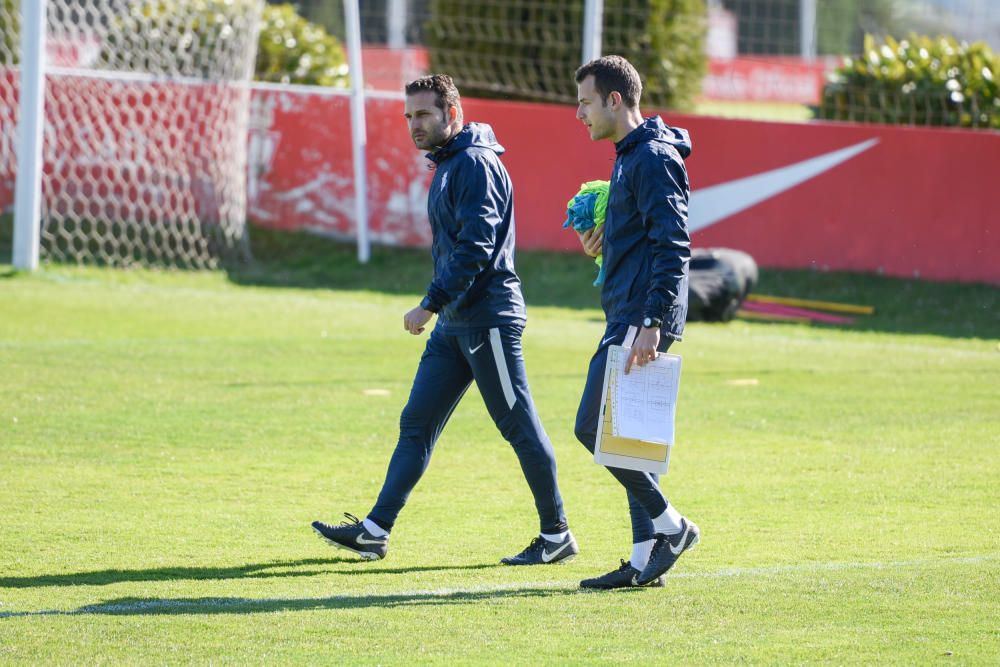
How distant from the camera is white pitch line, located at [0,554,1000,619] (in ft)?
17.9

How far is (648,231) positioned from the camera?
5656 mm

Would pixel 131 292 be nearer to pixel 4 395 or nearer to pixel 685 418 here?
pixel 4 395

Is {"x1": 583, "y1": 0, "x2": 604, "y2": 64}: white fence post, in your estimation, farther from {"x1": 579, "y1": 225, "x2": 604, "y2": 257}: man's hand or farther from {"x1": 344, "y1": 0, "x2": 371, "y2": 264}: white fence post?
{"x1": 579, "y1": 225, "x2": 604, "y2": 257}: man's hand

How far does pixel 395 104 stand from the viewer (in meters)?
19.0

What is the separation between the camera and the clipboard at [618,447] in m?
5.73

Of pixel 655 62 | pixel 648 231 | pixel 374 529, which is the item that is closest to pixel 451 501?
pixel 374 529

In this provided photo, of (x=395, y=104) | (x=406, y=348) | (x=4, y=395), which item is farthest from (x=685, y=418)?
(x=395, y=104)

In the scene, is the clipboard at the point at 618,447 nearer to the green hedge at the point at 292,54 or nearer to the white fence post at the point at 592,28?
the white fence post at the point at 592,28

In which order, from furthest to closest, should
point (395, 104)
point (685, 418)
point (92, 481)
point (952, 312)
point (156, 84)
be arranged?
point (395, 104)
point (156, 84)
point (952, 312)
point (685, 418)
point (92, 481)

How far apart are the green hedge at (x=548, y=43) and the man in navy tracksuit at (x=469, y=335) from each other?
43.5ft

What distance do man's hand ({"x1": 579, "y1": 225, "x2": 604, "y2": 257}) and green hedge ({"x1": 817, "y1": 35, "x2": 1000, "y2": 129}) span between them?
12701 millimetres

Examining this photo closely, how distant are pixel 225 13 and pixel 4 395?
360 inches

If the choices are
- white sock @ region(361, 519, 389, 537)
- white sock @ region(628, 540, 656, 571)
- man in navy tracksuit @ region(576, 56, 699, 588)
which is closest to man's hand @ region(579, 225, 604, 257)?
man in navy tracksuit @ region(576, 56, 699, 588)

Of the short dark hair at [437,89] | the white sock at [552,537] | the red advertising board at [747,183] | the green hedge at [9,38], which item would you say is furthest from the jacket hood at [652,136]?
the green hedge at [9,38]
